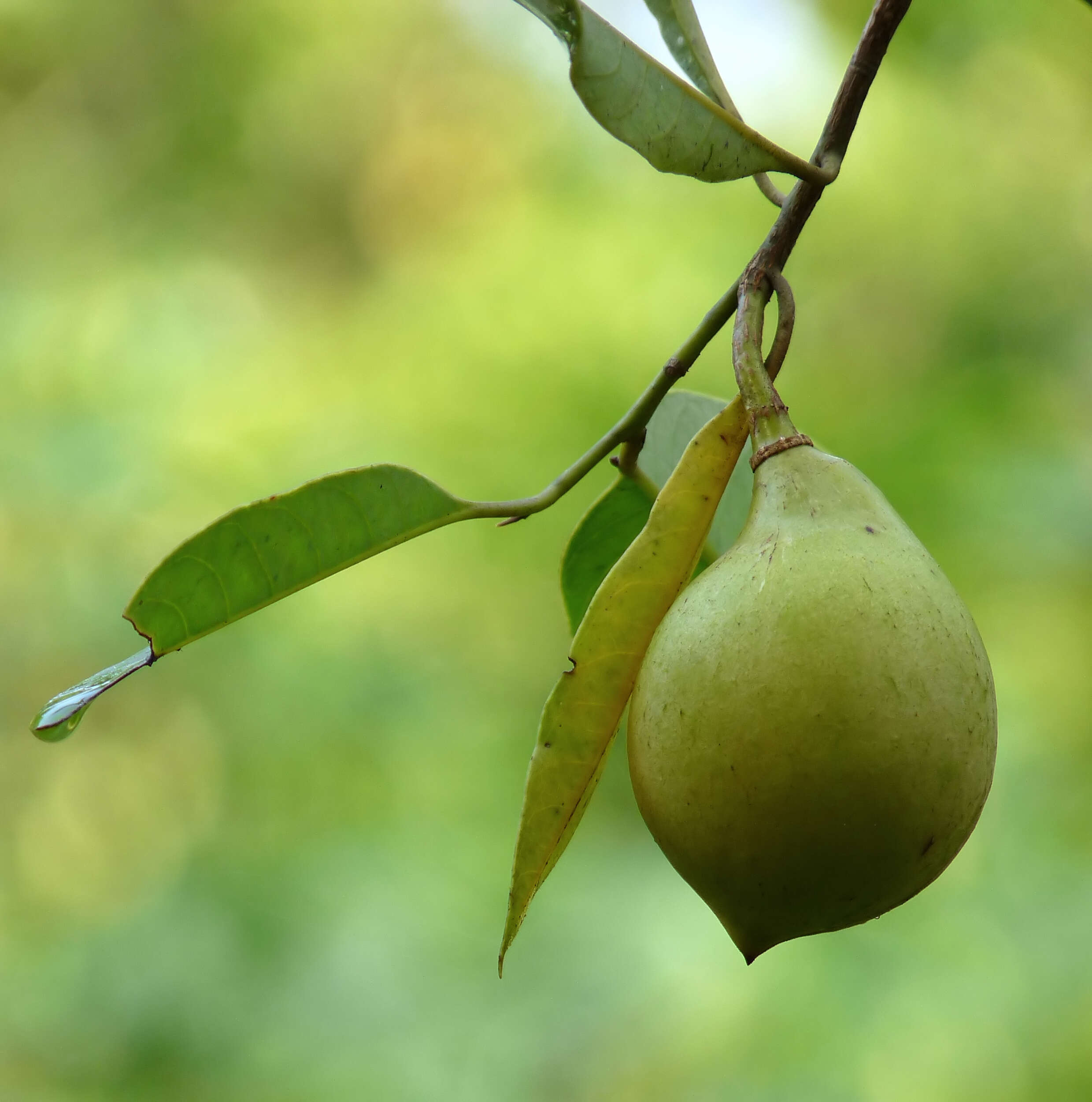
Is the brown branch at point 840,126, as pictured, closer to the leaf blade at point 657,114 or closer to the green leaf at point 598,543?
the leaf blade at point 657,114

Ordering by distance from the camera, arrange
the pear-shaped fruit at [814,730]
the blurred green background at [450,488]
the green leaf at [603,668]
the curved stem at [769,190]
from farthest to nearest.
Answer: the blurred green background at [450,488] → the curved stem at [769,190] → the green leaf at [603,668] → the pear-shaped fruit at [814,730]

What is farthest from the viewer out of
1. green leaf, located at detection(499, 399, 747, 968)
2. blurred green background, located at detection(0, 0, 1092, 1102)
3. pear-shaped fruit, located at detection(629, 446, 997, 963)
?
blurred green background, located at detection(0, 0, 1092, 1102)

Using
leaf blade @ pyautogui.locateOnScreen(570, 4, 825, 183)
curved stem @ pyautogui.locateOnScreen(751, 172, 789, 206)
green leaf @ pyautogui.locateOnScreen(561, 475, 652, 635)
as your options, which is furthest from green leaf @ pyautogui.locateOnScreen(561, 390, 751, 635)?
leaf blade @ pyautogui.locateOnScreen(570, 4, 825, 183)

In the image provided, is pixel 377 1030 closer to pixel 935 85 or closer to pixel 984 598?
pixel 984 598

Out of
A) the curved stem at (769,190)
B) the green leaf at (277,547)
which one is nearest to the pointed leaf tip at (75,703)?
the green leaf at (277,547)

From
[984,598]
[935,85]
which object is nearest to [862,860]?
[984,598]

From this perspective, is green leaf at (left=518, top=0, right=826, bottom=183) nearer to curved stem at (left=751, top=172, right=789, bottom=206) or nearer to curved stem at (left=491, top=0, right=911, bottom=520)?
curved stem at (left=491, top=0, right=911, bottom=520)

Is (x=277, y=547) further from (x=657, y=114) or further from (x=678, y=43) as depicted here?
(x=678, y=43)

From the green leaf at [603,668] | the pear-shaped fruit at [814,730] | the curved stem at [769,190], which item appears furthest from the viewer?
the curved stem at [769,190]
